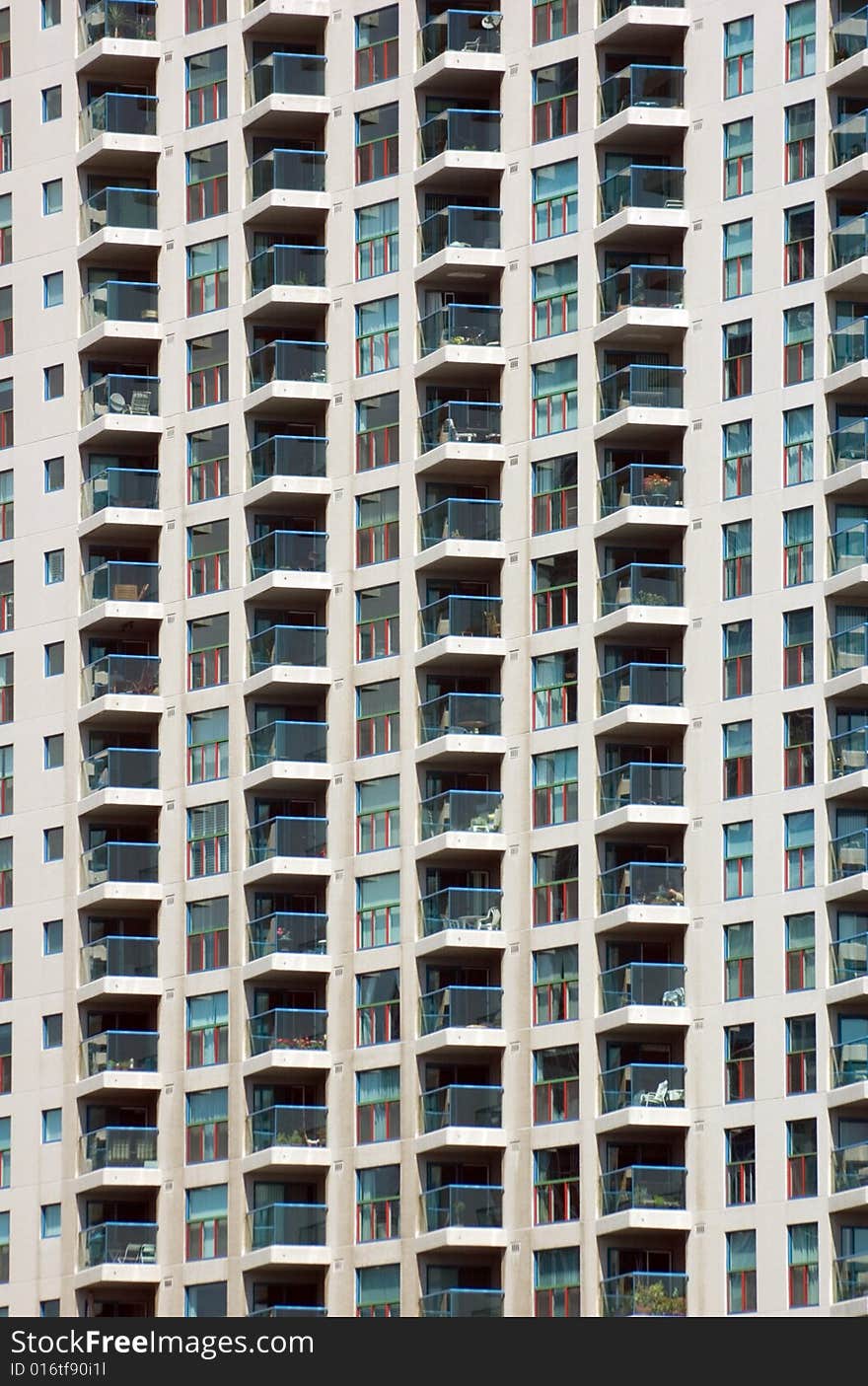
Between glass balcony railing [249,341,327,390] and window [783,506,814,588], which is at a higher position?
glass balcony railing [249,341,327,390]

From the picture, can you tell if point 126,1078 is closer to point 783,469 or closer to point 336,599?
point 336,599

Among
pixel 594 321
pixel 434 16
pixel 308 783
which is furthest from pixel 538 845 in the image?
pixel 434 16

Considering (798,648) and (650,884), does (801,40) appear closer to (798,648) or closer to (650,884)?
(798,648)

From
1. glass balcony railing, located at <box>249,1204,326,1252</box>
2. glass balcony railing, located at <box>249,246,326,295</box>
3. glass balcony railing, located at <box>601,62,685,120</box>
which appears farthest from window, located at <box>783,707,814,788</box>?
glass balcony railing, located at <box>249,246,326,295</box>

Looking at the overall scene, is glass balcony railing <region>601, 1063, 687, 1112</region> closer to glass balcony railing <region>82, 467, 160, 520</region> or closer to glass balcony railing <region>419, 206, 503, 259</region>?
glass balcony railing <region>82, 467, 160, 520</region>

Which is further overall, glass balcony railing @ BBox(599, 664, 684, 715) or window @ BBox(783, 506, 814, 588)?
glass balcony railing @ BBox(599, 664, 684, 715)

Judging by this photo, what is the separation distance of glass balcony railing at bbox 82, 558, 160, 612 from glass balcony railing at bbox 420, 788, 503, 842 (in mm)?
12445

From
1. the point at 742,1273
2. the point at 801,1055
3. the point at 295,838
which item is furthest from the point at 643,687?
the point at 742,1273

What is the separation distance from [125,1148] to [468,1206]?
11.7 metres

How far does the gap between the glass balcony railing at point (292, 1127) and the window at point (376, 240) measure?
26200 mm

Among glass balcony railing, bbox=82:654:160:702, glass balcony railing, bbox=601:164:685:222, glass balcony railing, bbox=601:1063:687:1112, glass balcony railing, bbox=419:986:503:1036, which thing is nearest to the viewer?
glass balcony railing, bbox=601:1063:687:1112

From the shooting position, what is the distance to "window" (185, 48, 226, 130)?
14075 cm

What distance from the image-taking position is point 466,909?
434 ft

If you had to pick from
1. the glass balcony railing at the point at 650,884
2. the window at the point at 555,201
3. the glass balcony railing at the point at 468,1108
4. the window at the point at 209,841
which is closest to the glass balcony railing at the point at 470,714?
the glass balcony railing at the point at 650,884
